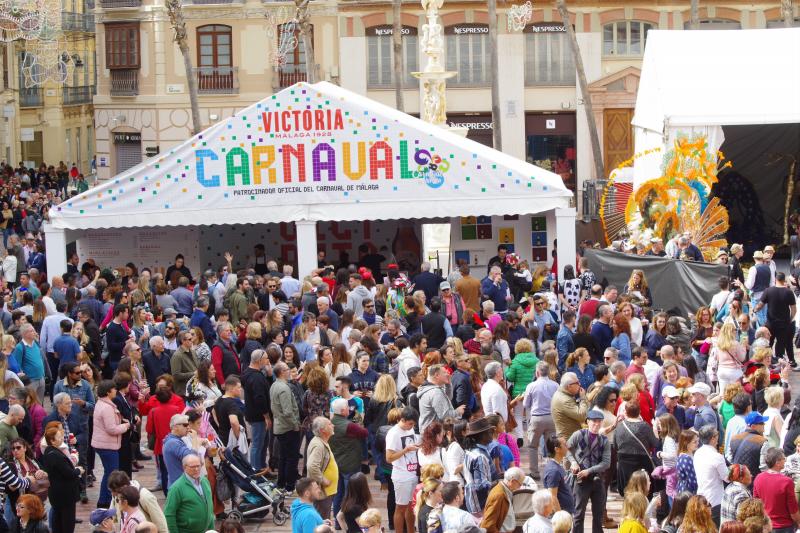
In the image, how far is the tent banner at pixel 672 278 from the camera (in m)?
21.4

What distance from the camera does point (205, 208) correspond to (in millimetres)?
23875

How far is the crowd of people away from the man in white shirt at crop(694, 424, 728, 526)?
0.06ft

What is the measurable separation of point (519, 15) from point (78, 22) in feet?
56.6

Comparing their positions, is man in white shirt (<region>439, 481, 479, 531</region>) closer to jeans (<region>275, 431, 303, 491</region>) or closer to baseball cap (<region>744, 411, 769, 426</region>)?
baseball cap (<region>744, 411, 769, 426</region>)

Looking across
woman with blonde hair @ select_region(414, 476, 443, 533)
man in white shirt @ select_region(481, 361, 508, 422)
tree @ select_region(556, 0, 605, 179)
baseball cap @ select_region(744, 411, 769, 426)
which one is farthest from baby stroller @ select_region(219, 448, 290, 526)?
tree @ select_region(556, 0, 605, 179)

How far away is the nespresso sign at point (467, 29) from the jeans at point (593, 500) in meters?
33.1

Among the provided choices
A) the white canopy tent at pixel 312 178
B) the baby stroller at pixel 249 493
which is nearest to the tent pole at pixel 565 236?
the white canopy tent at pixel 312 178

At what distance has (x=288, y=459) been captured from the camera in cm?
1534

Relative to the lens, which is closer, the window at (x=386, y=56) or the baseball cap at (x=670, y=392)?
the baseball cap at (x=670, y=392)

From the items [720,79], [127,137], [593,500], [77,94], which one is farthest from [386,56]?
[593,500]

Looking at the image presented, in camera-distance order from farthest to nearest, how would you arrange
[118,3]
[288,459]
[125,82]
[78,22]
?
[78,22]
[125,82]
[118,3]
[288,459]

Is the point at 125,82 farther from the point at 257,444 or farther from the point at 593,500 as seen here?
the point at 593,500

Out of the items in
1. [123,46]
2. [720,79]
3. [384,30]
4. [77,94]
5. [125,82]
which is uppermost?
[384,30]

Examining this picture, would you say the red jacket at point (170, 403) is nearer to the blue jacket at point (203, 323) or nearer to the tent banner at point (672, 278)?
the blue jacket at point (203, 323)
